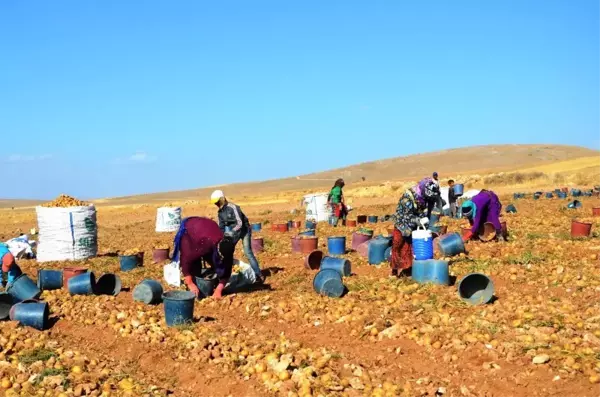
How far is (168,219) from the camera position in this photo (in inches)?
794

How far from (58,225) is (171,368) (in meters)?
Answer: 7.64

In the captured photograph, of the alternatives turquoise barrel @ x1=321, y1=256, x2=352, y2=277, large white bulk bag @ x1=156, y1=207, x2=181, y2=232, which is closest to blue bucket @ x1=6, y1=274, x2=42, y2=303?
turquoise barrel @ x1=321, y1=256, x2=352, y2=277

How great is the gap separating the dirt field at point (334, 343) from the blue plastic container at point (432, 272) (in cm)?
23

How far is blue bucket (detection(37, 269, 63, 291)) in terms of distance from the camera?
9297 mm

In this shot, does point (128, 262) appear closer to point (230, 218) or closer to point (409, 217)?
point (230, 218)

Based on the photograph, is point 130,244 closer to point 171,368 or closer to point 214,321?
point 214,321

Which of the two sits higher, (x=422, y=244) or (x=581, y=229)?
(x=422, y=244)

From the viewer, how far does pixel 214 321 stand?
23.4 ft

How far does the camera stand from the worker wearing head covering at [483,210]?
1159 centimetres

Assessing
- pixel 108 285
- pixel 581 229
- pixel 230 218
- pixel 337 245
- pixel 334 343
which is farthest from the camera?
pixel 581 229

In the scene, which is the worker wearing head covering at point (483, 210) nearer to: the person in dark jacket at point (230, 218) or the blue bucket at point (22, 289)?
the person in dark jacket at point (230, 218)

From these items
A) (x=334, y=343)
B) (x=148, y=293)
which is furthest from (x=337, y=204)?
(x=334, y=343)

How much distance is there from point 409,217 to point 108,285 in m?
4.48

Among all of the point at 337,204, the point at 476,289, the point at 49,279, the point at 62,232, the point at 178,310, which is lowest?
the point at 476,289
